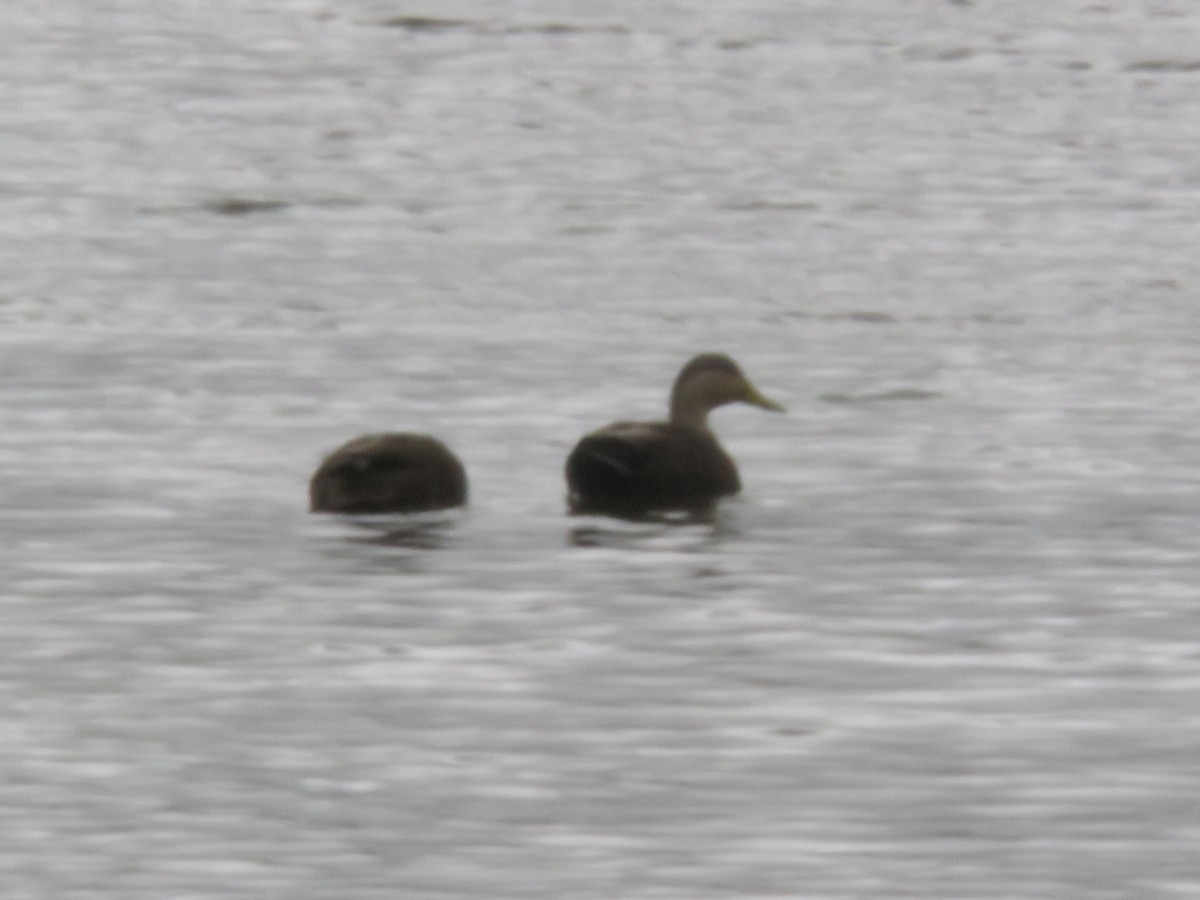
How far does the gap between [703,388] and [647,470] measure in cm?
162

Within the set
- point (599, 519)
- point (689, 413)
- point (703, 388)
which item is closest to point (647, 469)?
point (599, 519)

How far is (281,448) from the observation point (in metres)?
19.3

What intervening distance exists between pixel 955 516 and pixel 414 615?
3.33m

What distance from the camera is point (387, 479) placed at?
1753cm

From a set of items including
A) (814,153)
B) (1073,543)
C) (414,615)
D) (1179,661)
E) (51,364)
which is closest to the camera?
(1179,661)

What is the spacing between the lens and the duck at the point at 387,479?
57.0 feet

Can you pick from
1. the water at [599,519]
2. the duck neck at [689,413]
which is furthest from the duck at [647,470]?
the duck neck at [689,413]

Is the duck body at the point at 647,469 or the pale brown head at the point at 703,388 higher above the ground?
the pale brown head at the point at 703,388

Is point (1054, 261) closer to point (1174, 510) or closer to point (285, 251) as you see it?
point (285, 251)

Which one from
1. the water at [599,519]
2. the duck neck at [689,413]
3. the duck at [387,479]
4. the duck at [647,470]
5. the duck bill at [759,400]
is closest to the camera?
the water at [599,519]

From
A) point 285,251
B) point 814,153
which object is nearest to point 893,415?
point 285,251

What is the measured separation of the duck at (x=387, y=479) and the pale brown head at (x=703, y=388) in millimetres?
2185

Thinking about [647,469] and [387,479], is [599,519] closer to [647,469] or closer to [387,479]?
[647,469]

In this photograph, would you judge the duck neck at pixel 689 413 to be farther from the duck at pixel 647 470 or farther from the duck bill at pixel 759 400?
the duck at pixel 647 470
